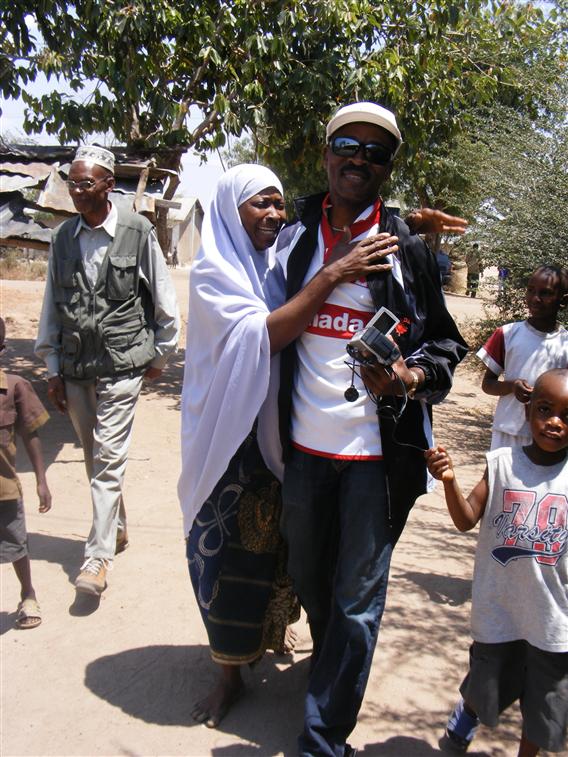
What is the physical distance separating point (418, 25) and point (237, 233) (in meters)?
5.99

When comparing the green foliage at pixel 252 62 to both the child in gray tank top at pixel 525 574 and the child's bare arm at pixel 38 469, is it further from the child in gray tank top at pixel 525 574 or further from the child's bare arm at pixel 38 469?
the child in gray tank top at pixel 525 574

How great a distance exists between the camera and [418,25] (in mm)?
7598

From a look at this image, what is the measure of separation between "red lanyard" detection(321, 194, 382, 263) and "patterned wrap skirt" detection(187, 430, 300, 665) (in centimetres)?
74

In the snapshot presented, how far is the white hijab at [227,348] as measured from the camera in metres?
2.49

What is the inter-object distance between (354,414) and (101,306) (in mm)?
1993

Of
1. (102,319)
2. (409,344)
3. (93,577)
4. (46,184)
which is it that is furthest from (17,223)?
(409,344)

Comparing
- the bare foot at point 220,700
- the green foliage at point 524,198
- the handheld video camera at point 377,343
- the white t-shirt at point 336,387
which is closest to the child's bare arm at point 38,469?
the bare foot at point 220,700

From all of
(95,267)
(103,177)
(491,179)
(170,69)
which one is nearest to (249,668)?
(95,267)

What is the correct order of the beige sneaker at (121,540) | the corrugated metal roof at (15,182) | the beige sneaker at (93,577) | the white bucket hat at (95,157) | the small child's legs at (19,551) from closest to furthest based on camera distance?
1. the small child's legs at (19,551)
2. the beige sneaker at (93,577)
3. the white bucket hat at (95,157)
4. the beige sneaker at (121,540)
5. the corrugated metal roof at (15,182)

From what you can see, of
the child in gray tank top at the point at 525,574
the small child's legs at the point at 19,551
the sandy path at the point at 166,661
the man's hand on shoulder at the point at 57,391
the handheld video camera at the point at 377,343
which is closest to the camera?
the handheld video camera at the point at 377,343

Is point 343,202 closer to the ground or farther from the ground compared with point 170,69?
closer to the ground

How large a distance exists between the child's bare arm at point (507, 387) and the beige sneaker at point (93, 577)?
210 cm

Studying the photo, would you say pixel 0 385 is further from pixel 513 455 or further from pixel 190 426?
pixel 513 455

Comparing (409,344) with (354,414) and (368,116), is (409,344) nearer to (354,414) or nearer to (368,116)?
(354,414)
